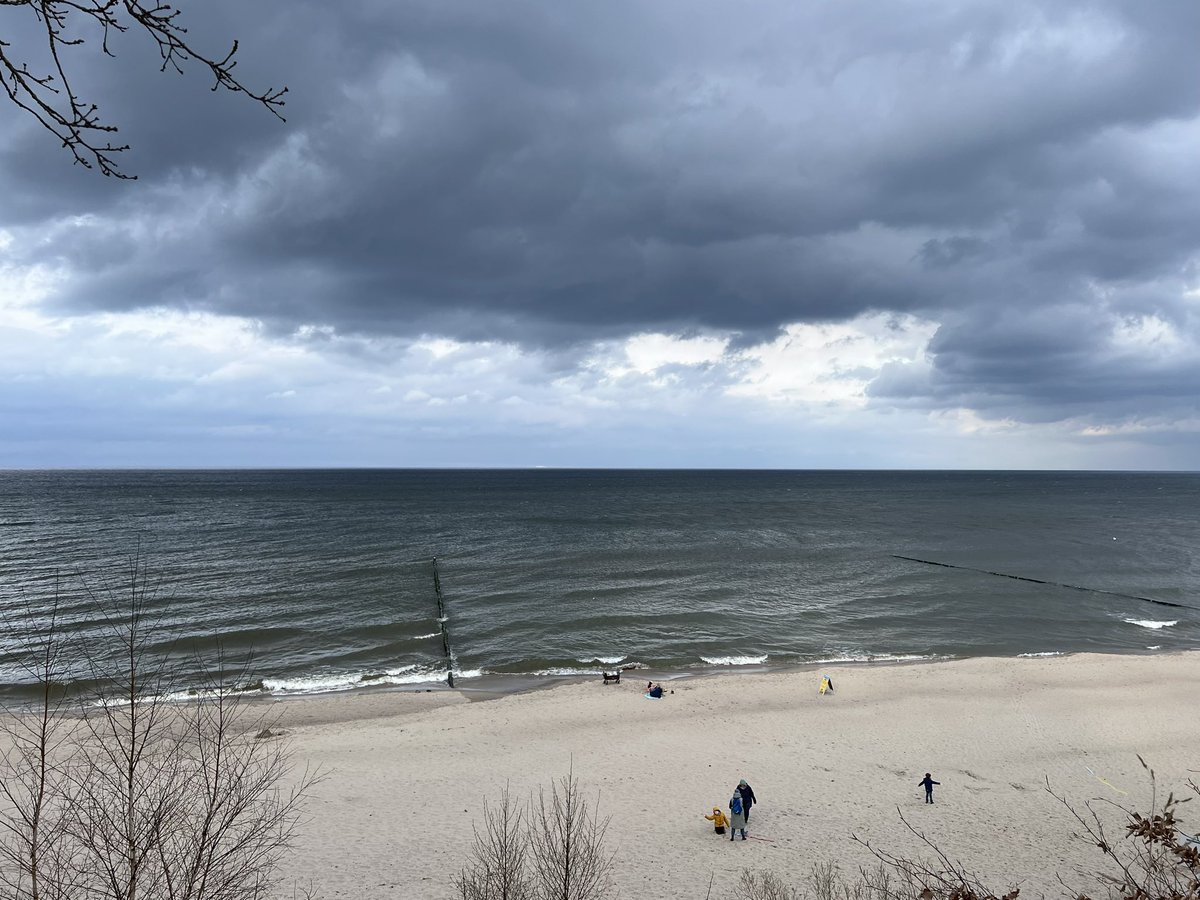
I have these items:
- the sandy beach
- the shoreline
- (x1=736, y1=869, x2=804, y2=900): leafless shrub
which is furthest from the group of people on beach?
the shoreline

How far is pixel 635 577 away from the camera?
185 ft

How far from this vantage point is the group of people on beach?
1869cm

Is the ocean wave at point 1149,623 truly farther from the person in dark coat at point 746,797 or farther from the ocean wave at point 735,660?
the person in dark coat at point 746,797

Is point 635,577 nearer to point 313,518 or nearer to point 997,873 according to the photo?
point 997,873

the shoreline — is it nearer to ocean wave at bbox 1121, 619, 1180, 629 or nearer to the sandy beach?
the sandy beach

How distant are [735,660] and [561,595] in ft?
53.6

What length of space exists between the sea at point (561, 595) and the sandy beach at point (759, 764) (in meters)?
4.61

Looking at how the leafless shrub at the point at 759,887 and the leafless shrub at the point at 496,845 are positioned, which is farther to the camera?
the leafless shrub at the point at 759,887

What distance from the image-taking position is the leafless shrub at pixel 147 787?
8.73 metres

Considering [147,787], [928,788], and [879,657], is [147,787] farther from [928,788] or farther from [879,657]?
[879,657]

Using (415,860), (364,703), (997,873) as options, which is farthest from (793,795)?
(364,703)

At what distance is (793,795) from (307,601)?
35103mm

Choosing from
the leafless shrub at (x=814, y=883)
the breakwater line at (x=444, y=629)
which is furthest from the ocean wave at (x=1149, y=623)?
the breakwater line at (x=444, y=629)

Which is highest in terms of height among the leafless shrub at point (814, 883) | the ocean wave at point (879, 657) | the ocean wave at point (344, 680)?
the leafless shrub at point (814, 883)
